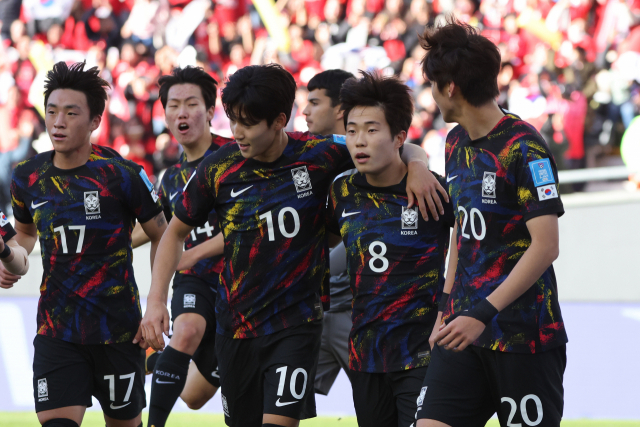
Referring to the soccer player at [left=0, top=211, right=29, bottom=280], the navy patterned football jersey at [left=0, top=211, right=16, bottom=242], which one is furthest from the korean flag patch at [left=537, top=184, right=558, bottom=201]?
the navy patterned football jersey at [left=0, top=211, right=16, bottom=242]

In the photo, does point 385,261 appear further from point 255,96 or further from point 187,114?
point 187,114

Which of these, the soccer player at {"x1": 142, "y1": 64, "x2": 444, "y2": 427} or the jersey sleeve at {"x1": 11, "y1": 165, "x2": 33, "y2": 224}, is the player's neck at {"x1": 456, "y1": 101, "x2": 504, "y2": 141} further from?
the jersey sleeve at {"x1": 11, "y1": 165, "x2": 33, "y2": 224}

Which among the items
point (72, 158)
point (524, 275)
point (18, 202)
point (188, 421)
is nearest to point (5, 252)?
point (18, 202)

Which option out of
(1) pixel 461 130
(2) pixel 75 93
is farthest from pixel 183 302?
(1) pixel 461 130

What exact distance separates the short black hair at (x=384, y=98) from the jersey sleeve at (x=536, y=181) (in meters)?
0.78

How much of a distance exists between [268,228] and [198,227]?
4.57 feet

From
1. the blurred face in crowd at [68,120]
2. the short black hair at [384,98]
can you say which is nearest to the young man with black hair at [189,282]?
the blurred face in crowd at [68,120]

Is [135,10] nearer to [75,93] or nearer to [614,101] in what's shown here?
[614,101]

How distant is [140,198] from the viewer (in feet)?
13.1

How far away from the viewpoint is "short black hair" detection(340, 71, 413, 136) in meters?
3.42

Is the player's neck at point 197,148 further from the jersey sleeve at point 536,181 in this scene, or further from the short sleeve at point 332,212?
the jersey sleeve at point 536,181

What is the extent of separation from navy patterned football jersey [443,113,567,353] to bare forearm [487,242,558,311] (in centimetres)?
14

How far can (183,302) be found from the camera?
480 cm

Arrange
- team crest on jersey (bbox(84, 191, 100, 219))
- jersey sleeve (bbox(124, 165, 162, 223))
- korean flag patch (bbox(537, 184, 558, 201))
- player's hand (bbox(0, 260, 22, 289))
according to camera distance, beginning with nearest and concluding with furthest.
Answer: korean flag patch (bbox(537, 184, 558, 201)) → player's hand (bbox(0, 260, 22, 289)) → team crest on jersey (bbox(84, 191, 100, 219)) → jersey sleeve (bbox(124, 165, 162, 223))
